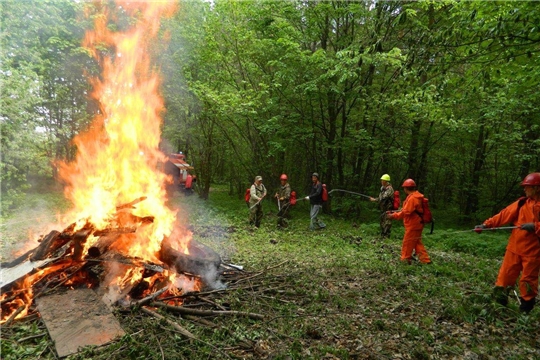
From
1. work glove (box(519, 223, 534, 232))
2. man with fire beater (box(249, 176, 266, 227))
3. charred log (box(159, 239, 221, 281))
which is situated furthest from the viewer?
man with fire beater (box(249, 176, 266, 227))

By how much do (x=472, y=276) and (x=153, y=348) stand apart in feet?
25.0

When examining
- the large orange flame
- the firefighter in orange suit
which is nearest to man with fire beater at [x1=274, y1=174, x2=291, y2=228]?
the large orange flame

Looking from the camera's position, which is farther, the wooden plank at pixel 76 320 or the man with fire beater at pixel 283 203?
the man with fire beater at pixel 283 203

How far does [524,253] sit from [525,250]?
0.19ft

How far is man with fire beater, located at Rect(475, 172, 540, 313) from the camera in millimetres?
5227

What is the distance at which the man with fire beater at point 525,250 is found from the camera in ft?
17.1

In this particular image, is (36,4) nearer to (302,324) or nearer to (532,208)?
(302,324)

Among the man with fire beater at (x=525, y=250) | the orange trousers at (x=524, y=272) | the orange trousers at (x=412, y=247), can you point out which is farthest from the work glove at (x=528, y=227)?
the orange trousers at (x=412, y=247)

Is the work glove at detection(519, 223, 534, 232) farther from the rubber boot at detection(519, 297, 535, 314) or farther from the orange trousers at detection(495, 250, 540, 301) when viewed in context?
the rubber boot at detection(519, 297, 535, 314)

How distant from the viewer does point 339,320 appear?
514cm

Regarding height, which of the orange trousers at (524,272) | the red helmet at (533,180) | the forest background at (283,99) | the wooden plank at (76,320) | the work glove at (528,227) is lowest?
the wooden plank at (76,320)

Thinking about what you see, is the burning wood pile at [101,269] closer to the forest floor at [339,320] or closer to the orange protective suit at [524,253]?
the forest floor at [339,320]

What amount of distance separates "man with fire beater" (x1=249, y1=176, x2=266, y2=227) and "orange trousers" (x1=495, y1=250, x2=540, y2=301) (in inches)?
342

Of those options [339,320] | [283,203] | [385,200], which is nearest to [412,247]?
[385,200]
